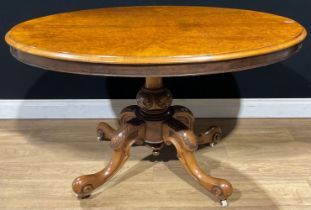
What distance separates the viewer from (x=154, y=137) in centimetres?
140

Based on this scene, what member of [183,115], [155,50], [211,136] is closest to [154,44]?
[155,50]

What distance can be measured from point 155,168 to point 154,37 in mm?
647

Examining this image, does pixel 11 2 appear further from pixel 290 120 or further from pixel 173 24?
pixel 290 120

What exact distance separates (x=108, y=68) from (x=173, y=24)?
15.7 inches

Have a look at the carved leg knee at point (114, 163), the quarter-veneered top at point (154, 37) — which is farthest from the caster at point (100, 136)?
the quarter-veneered top at point (154, 37)

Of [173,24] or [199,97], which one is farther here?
[199,97]

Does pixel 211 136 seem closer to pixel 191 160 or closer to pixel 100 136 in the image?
pixel 191 160

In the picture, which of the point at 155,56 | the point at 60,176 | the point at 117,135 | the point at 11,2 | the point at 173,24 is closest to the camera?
the point at 155,56

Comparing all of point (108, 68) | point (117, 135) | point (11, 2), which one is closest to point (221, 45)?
point (108, 68)

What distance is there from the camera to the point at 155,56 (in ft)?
2.78

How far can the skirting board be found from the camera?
6.24 ft

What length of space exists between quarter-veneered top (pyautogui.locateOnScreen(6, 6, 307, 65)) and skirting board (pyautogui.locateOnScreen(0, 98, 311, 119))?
2.08ft

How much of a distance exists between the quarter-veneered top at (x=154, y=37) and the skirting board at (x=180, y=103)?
2.08 feet

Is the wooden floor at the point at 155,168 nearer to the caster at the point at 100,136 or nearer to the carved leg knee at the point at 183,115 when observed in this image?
the caster at the point at 100,136
